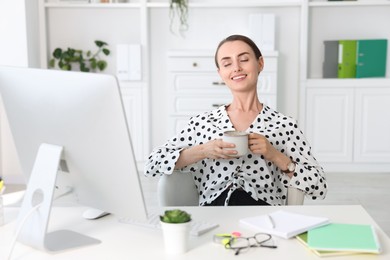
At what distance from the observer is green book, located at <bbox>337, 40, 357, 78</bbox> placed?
16.7 ft

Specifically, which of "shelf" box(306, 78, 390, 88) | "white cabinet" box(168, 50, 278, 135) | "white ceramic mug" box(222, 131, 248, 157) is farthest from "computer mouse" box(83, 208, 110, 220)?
"shelf" box(306, 78, 390, 88)

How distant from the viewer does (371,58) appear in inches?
201

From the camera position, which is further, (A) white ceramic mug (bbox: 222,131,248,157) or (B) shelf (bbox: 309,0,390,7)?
(B) shelf (bbox: 309,0,390,7)

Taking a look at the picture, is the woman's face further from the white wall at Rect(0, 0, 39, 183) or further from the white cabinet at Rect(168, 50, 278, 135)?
the white wall at Rect(0, 0, 39, 183)

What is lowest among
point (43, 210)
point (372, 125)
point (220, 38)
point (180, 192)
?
point (372, 125)

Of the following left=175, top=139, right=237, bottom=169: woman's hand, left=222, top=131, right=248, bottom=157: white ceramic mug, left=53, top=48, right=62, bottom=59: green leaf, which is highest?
left=53, top=48, right=62, bottom=59: green leaf

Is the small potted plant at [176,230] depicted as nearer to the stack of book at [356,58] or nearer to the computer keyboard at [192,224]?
the computer keyboard at [192,224]

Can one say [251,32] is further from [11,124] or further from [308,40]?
[11,124]

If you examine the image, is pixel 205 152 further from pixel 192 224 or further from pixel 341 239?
pixel 341 239

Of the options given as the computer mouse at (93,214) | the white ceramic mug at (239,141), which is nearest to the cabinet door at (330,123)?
the white ceramic mug at (239,141)

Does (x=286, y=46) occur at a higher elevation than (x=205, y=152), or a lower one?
higher

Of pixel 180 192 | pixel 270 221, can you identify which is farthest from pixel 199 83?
pixel 270 221

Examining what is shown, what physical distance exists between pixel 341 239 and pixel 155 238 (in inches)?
19.6

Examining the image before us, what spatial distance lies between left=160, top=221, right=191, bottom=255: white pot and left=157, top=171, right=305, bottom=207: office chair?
0.68m
